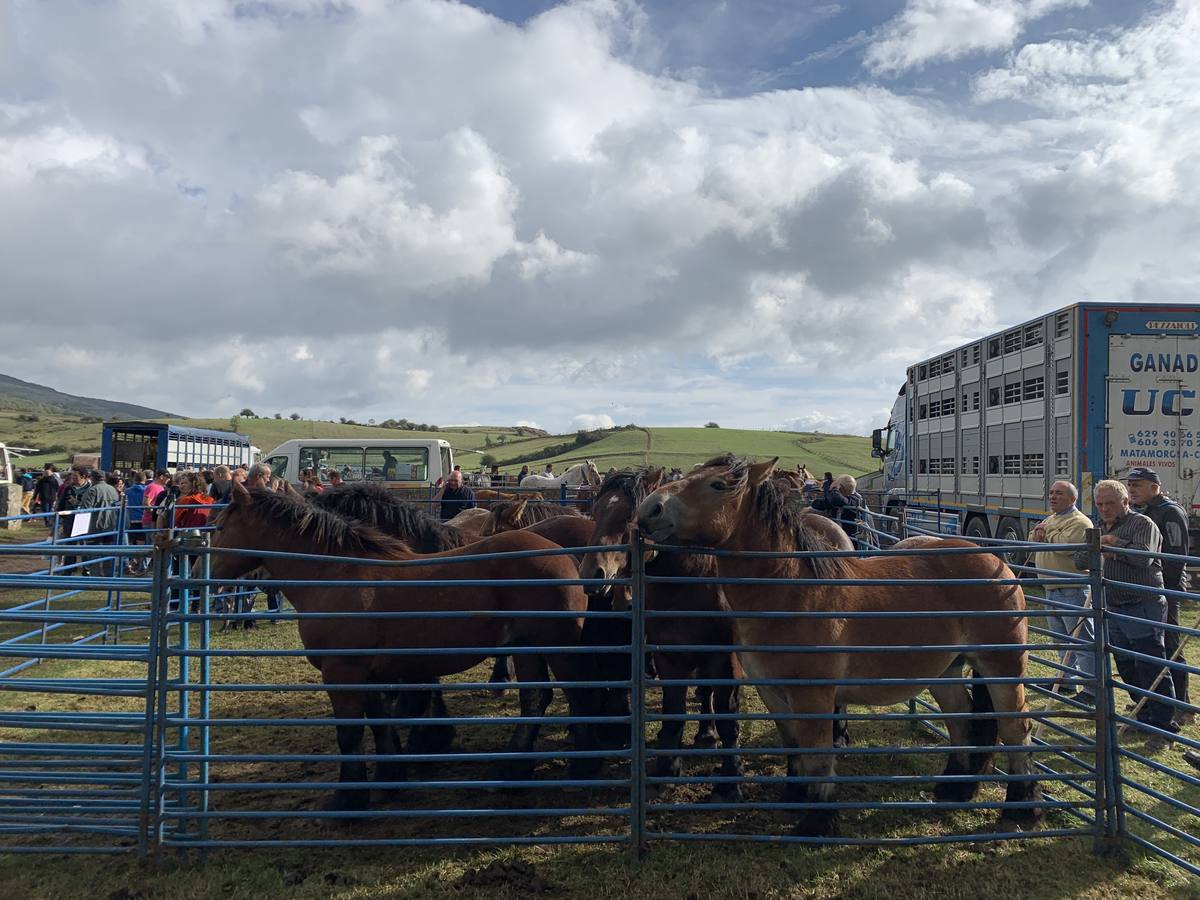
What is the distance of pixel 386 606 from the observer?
173 inches

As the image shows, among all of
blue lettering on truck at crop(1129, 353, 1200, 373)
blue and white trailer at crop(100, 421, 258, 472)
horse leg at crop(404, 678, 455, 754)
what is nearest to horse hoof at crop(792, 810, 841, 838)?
horse leg at crop(404, 678, 455, 754)

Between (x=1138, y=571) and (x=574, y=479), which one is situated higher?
(x=574, y=479)

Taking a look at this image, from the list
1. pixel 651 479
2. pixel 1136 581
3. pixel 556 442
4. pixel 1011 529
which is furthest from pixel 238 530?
pixel 556 442

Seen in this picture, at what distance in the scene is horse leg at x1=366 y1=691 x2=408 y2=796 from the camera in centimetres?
464

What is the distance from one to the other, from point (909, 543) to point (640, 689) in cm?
232

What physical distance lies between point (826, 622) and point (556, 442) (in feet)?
201

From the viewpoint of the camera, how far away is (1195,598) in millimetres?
3479

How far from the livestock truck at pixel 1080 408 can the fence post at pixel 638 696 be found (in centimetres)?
934

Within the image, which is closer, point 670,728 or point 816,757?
point 816,757

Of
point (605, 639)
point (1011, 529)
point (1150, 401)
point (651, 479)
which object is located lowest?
point (605, 639)

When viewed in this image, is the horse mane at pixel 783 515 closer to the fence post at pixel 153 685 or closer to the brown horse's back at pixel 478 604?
the brown horse's back at pixel 478 604

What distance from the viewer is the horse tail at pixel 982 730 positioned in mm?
4633

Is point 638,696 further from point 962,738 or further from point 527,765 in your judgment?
point 962,738

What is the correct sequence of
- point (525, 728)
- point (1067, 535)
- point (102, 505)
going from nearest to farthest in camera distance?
1. point (525, 728)
2. point (1067, 535)
3. point (102, 505)
